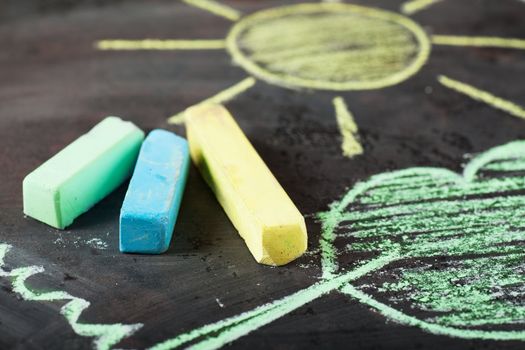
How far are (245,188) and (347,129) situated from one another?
0.42 metres

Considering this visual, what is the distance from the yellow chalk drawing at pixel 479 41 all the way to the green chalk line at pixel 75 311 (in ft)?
3.98

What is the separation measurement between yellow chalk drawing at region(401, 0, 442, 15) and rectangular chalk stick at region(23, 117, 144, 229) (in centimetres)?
100

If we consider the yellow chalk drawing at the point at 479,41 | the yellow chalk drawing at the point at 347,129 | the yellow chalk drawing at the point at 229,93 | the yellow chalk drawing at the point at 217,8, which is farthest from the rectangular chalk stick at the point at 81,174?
the yellow chalk drawing at the point at 479,41

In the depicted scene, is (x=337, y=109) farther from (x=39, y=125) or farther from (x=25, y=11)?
(x=25, y=11)

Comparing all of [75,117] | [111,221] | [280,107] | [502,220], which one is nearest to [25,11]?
[75,117]

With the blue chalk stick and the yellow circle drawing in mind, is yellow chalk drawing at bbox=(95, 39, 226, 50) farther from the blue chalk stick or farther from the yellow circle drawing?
the blue chalk stick

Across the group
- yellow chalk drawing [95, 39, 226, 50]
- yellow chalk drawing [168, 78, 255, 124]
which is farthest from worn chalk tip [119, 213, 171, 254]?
yellow chalk drawing [95, 39, 226, 50]

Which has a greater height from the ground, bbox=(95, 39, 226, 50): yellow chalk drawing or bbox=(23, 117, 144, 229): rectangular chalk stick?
bbox=(95, 39, 226, 50): yellow chalk drawing

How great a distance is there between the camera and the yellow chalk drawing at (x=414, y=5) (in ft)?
6.98

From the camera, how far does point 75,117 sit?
1.68 metres

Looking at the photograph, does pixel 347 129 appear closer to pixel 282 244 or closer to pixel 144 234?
pixel 282 244

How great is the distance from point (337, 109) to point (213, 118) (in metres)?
0.35

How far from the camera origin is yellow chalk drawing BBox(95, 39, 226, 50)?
1.95m

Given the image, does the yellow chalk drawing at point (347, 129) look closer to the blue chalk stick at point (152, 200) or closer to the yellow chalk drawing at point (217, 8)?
the blue chalk stick at point (152, 200)
